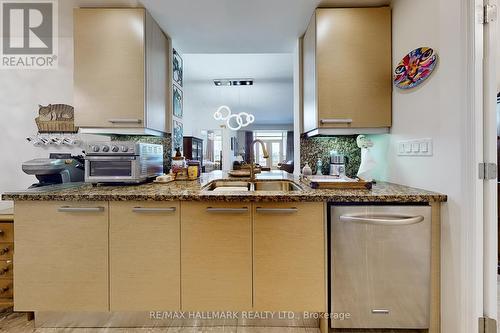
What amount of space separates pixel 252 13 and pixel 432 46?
1.25 m

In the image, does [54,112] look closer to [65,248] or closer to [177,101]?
[177,101]

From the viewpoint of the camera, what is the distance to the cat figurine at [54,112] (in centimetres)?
238

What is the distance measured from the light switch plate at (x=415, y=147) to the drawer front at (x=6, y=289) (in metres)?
2.75

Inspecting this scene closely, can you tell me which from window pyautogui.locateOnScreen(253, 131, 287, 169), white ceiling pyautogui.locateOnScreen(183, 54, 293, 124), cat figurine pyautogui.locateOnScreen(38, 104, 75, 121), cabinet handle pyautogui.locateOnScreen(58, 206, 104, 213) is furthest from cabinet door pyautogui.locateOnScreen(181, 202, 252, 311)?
window pyautogui.locateOnScreen(253, 131, 287, 169)

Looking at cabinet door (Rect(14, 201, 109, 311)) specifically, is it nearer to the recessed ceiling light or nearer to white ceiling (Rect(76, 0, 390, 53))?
white ceiling (Rect(76, 0, 390, 53))

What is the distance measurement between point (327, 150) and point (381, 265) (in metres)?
1.19

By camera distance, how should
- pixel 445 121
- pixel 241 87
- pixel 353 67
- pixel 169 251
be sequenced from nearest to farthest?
1. pixel 445 121
2. pixel 169 251
3. pixel 353 67
4. pixel 241 87

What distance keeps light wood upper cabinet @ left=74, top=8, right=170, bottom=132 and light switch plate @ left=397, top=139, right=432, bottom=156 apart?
6.17ft

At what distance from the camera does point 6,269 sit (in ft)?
5.37

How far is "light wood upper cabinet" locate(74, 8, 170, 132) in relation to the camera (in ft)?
6.20

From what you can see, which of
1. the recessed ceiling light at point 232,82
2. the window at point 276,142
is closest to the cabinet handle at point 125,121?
the recessed ceiling light at point 232,82

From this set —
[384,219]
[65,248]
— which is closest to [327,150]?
[384,219]

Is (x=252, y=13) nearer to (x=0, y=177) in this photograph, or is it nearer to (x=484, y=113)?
(x=484, y=113)

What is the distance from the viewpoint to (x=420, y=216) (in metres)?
1.38
